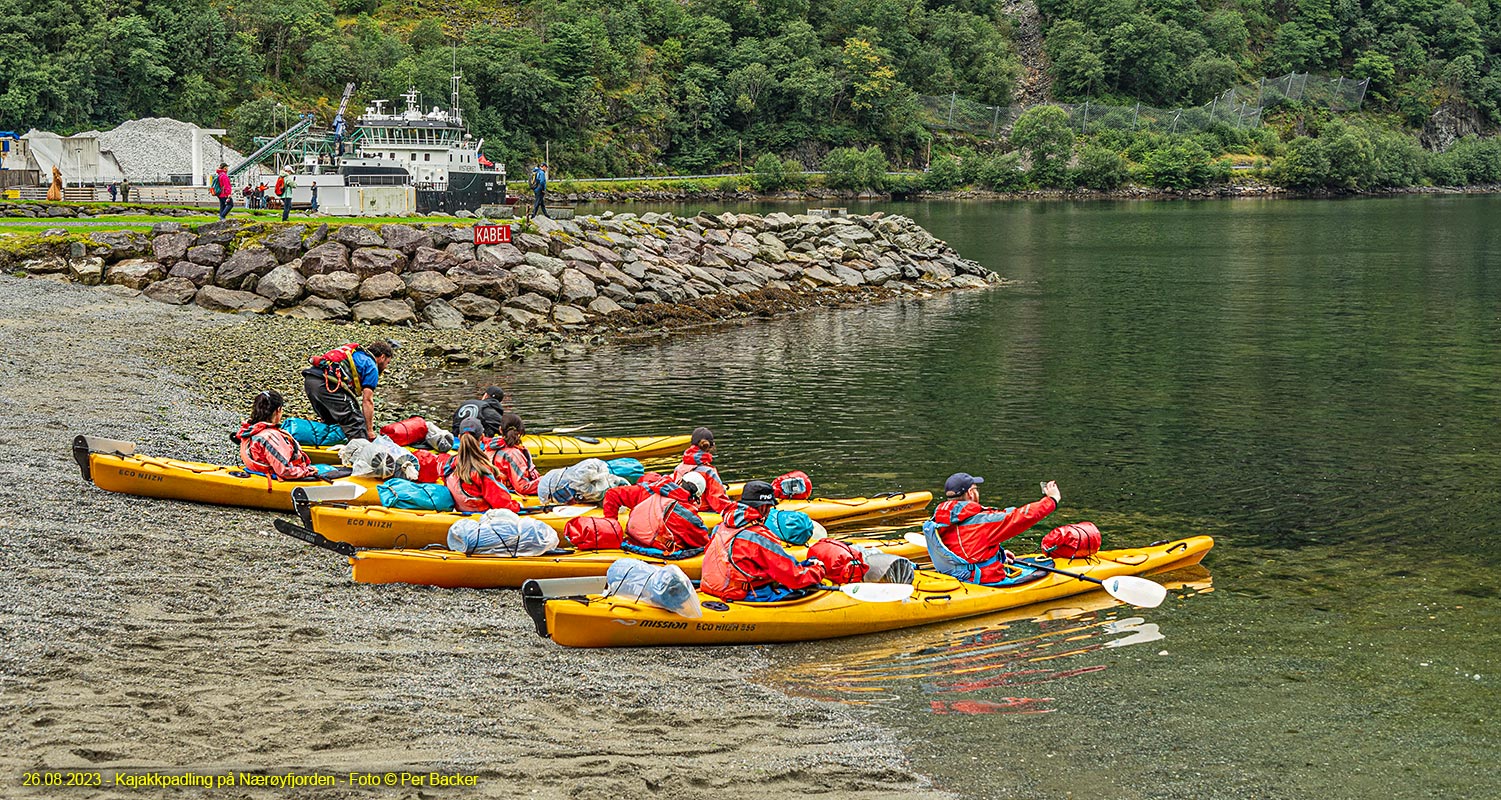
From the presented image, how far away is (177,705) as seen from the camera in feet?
36.1

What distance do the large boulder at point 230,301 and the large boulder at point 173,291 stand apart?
37 cm

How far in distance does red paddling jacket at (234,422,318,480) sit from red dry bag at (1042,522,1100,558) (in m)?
10.3

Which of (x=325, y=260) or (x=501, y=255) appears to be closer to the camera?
(x=325, y=260)

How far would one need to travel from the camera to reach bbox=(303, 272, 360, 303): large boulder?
133ft

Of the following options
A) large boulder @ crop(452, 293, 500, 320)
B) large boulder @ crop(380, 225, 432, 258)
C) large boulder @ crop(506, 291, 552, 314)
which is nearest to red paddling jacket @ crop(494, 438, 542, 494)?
large boulder @ crop(452, 293, 500, 320)

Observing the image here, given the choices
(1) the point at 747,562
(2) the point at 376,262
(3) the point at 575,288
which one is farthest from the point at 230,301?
(1) the point at 747,562

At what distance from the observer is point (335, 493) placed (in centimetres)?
1800

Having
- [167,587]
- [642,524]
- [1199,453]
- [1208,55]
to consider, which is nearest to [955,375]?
[1199,453]

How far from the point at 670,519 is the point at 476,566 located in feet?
7.74

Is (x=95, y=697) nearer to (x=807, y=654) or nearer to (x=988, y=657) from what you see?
(x=807, y=654)

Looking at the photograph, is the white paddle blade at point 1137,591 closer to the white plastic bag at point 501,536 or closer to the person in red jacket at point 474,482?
the white plastic bag at point 501,536

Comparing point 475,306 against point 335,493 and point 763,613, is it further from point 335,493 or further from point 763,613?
point 763,613

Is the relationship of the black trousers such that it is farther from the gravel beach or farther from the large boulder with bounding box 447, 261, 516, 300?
the large boulder with bounding box 447, 261, 516, 300

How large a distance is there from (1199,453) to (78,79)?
106m
